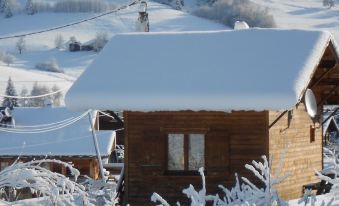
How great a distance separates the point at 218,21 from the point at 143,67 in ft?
323

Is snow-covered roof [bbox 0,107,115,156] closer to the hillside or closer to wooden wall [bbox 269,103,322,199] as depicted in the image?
wooden wall [bbox 269,103,322,199]

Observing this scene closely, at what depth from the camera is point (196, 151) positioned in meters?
13.4

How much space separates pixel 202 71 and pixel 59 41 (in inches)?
3854

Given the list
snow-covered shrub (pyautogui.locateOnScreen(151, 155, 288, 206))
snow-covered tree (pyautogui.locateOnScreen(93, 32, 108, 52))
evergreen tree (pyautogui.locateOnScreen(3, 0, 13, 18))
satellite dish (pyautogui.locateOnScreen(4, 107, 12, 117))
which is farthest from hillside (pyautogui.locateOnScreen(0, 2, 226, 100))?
snow-covered shrub (pyautogui.locateOnScreen(151, 155, 288, 206))

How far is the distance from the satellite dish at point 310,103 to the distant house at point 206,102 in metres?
0.41

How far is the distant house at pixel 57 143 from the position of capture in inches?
1133

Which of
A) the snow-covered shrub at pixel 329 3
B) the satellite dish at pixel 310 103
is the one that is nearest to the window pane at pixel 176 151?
the satellite dish at pixel 310 103

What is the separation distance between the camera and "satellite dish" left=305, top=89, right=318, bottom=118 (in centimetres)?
1457

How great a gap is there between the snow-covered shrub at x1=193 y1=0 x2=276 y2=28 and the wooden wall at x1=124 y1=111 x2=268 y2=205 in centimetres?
8440

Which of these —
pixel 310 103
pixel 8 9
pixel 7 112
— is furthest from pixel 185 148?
pixel 8 9

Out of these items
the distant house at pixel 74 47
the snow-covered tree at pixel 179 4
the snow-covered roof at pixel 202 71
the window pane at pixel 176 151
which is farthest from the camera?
the snow-covered tree at pixel 179 4

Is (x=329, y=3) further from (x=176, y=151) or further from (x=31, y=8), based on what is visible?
(x=176, y=151)

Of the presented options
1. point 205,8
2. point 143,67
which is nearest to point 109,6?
point 205,8

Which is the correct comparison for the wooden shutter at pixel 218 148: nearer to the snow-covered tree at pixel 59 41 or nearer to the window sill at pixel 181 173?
the window sill at pixel 181 173
